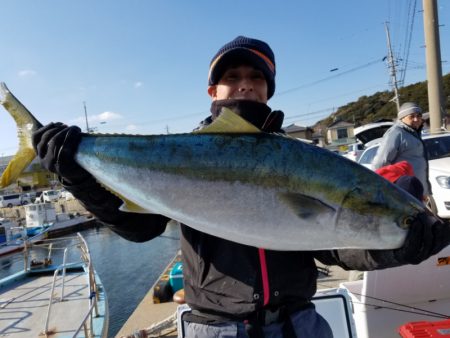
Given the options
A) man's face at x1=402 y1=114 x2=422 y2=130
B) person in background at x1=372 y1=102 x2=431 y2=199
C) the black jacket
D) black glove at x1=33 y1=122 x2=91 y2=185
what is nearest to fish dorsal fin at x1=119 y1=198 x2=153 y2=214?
the black jacket

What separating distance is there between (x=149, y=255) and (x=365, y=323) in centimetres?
2631

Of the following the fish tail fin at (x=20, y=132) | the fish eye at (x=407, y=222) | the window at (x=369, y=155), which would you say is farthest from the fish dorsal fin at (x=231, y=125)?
the window at (x=369, y=155)

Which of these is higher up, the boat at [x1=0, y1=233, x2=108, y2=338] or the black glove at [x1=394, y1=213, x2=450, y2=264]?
the black glove at [x1=394, y1=213, x2=450, y2=264]

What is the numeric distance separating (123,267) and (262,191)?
2637 centimetres

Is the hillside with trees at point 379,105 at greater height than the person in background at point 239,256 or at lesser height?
greater

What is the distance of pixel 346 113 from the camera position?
104688mm

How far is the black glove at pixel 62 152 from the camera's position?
2.20 m

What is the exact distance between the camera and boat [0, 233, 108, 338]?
8.60 metres

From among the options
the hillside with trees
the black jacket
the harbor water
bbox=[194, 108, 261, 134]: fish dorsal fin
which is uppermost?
the hillside with trees

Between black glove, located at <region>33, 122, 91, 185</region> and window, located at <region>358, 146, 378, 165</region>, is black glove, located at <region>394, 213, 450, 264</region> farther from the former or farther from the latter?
window, located at <region>358, 146, 378, 165</region>

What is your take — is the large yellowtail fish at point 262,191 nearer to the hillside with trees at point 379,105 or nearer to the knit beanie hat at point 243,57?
the knit beanie hat at point 243,57

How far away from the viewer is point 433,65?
43.3 feet

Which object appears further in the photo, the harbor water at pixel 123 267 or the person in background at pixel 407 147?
the harbor water at pixel 123 267

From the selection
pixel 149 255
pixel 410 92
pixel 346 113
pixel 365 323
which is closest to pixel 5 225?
pixel 149 255
